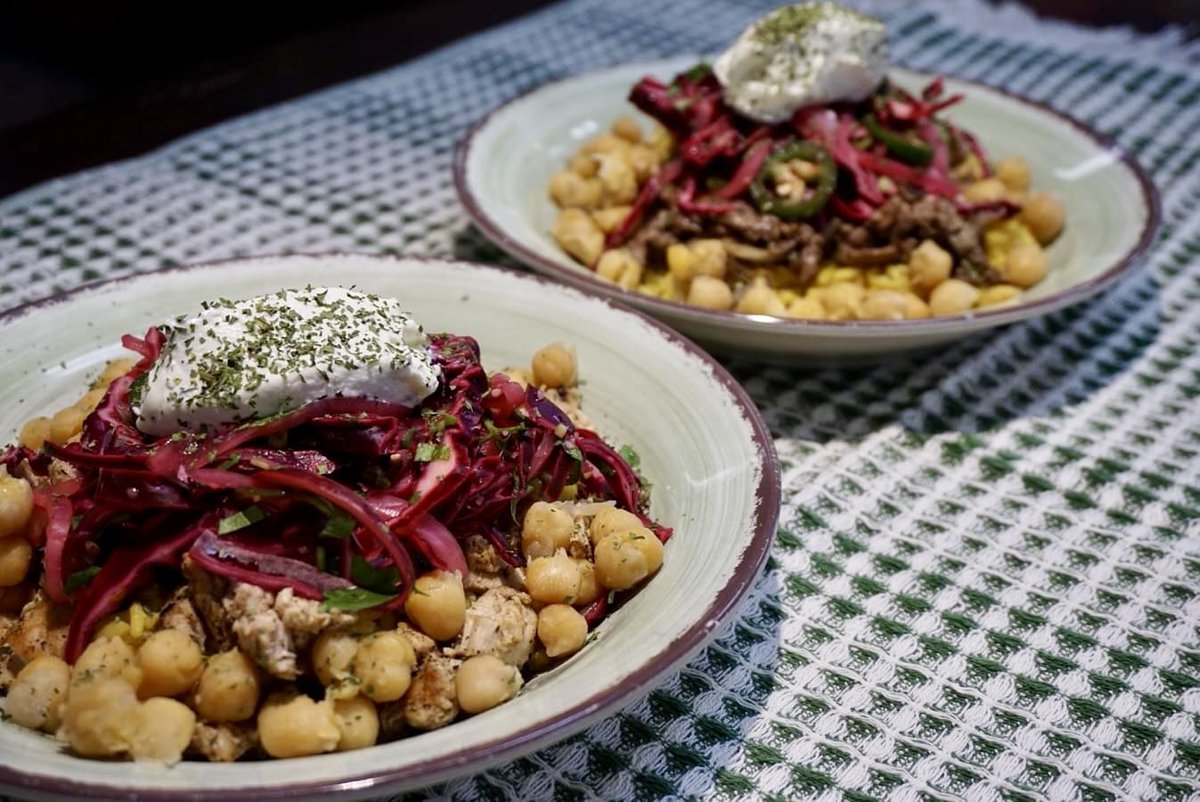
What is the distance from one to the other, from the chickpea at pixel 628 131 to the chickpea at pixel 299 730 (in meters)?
3.25

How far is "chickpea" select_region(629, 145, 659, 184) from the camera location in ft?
14.5

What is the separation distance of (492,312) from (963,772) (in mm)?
1764

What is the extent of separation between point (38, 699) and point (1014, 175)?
3988 millimetres

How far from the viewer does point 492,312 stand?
10.6ft

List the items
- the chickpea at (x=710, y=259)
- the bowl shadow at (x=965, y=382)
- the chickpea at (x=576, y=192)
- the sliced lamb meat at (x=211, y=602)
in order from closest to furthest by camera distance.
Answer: the sliced lamb meat at (x=211, y=602), the bowl shadow at (x=965, y=382), the chickpea at (x=710, y=259), the chickpea at (x=576, y=192)

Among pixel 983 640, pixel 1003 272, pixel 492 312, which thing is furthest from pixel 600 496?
pixel 1003 272

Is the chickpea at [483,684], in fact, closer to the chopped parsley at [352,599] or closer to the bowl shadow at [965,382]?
the chopped parsley at [352,599]

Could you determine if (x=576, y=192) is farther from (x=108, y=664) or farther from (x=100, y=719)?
(x=100, y=719)

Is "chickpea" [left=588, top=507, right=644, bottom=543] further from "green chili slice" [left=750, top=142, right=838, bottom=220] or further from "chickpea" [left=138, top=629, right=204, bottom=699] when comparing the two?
"green chili slice" [left=750, top=142, right=838, bottom=220]

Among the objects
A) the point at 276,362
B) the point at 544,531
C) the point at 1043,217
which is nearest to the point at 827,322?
the point at 544,531

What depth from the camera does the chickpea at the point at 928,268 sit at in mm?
3900

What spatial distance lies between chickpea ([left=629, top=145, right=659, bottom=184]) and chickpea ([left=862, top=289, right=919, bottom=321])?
1181 mm

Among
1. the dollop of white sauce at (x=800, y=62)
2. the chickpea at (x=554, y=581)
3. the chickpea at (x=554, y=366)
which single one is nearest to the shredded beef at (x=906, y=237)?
the dollop of white sauce at (x=800, y=62)

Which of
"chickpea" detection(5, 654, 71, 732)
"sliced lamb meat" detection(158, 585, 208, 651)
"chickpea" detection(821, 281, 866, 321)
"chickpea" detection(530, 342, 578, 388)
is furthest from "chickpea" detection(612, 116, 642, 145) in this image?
"chickpea" detection(5, 654, 71, 732)
